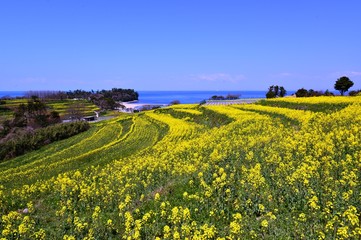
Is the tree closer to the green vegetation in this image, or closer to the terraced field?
the terraced field

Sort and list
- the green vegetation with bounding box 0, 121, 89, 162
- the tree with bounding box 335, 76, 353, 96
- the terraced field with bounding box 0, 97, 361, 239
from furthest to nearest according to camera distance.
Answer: the tree with bounding box 335, 76, 353, 96 < the green vegetation with bounding box 0, 121, 89, 162 < the terraced field with bounding box 0, 97, 361, 239

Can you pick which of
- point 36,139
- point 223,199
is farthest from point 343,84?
point 223,199

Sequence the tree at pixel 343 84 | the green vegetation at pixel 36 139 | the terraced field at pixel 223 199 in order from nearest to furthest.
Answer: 1. the terraced field at pixel 223 199
2. the green vegetation at pixel 36 139
3. the tree at pixel 343 84

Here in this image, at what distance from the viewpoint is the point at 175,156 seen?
22.4 meters

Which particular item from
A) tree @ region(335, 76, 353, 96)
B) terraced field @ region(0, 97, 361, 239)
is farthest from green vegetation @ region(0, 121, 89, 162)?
tree @ region(335, 76, 353, 96)

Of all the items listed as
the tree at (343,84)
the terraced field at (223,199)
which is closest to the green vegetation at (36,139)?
the terraced field at (223,199)

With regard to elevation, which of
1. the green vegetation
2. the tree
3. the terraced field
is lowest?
the green vegetation

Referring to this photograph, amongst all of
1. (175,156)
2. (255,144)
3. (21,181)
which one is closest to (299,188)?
(255,144)

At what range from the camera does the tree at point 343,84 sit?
69.9 meters

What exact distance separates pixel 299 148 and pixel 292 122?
1659 cm

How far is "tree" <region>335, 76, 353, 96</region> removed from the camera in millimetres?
69875

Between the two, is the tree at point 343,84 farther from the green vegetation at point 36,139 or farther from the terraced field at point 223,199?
the green vegetation at point 36,139

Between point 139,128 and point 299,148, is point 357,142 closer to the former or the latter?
point 299,148

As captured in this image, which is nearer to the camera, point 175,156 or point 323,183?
point 323,183
